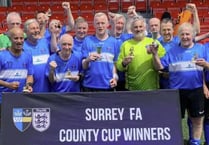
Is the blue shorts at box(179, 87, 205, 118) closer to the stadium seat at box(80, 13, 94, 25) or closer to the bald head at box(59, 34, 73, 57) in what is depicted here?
the bald head at box(59, 34, 73, 57)

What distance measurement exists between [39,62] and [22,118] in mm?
1103

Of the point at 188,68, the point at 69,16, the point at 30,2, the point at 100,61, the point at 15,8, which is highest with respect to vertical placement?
the point at 30,2

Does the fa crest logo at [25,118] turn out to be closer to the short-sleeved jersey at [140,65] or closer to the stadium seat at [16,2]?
the short-sleeved jersey at [140,65]

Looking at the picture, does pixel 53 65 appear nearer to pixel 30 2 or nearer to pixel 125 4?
pixel 125 4

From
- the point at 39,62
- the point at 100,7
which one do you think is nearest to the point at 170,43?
the point at 39,62

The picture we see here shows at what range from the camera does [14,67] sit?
488 cm

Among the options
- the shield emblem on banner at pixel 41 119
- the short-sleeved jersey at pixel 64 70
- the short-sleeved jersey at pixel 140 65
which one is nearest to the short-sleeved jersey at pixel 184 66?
the short-sleeved jersey at pixel 140 65

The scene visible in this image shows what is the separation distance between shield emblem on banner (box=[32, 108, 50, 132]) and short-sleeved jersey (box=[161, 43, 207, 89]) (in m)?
1.59

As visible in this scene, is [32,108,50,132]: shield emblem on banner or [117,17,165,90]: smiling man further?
[117,17,165,90]: smiling man

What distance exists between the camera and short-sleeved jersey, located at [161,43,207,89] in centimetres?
504

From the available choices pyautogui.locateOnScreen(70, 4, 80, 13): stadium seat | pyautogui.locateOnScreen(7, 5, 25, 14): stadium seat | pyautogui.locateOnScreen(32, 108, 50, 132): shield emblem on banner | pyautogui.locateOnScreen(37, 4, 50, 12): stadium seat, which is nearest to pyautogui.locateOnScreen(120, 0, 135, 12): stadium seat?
pyautogui.locateOnScreen(70, 4, 80, 13): stadium seat

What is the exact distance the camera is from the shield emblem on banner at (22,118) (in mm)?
4406

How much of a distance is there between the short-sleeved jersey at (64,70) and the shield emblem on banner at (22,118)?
0.84 meters

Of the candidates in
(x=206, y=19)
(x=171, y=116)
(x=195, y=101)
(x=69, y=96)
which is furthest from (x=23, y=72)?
(x=206, y=19)
